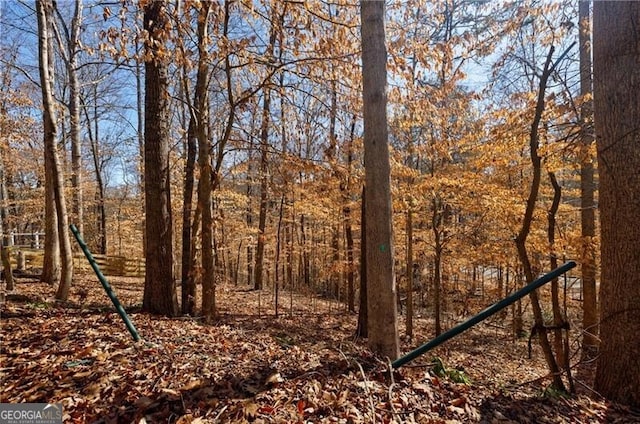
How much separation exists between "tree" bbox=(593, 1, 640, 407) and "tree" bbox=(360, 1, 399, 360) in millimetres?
1918

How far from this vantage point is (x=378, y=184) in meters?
2.96

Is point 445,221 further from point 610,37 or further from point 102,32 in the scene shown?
point 102,32

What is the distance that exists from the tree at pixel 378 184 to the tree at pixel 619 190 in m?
1.92

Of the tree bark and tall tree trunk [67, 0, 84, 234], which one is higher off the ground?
tall tree trunk [67, 0, 84, 234]

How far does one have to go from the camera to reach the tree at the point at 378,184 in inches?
116

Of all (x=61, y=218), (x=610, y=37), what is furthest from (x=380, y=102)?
(x=61, y=218)

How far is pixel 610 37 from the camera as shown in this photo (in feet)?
9.44

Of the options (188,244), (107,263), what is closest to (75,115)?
(107,263)

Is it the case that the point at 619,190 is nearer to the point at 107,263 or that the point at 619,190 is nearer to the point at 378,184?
the point at 378,184

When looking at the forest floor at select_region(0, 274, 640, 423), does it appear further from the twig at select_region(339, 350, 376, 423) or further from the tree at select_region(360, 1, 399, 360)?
the tree at select_region(360, 1, 399, 360)

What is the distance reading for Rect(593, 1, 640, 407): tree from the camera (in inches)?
110

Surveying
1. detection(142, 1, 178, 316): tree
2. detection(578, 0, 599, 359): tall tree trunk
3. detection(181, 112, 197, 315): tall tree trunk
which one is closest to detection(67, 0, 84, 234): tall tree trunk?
detection(181, 112, 197, 315): tall tree trunk

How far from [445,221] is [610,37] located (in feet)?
26.0

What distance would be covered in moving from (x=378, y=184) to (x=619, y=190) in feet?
6.87
